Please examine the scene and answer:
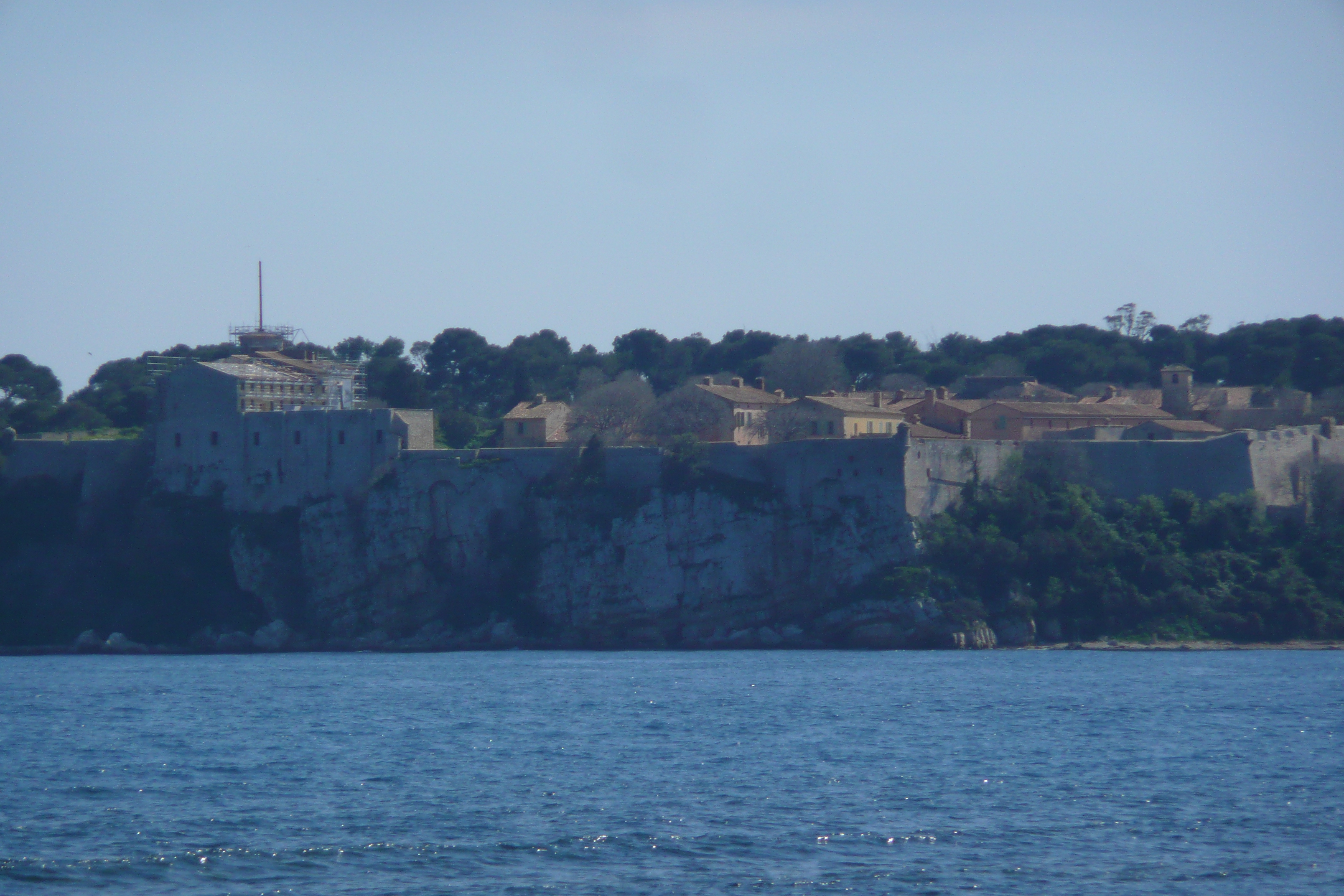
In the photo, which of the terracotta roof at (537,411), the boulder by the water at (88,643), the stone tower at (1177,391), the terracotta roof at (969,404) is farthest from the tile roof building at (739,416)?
the boulder by the water at (88,643)

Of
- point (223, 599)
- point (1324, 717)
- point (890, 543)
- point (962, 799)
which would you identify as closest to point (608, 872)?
point (962, 799)

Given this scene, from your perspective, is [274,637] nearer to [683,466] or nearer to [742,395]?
[683,466]

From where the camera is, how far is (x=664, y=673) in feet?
140

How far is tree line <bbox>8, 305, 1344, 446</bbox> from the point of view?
242ft

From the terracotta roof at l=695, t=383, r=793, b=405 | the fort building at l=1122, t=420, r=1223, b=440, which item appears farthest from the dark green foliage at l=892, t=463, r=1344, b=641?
the terracotta roof at l=695, t=383, r=793, b=405

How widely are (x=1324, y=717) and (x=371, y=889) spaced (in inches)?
824

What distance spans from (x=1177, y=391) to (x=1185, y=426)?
27.8ft

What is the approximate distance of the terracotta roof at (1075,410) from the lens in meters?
59.8

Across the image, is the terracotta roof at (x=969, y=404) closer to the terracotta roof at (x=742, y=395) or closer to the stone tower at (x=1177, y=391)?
the terracotta roof at (x=742, y=395)

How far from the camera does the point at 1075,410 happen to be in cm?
6088

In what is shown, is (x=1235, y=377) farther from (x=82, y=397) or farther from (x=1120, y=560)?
(x=82, y=397)

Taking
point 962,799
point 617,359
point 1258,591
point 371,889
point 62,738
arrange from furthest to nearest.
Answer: point 617,359 → point 1258,591 → point 62,738 → point 962,799 → point 371,889

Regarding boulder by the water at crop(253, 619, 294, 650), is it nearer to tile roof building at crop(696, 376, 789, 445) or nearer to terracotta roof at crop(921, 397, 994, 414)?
tile roof building at crop(696, 376, 789, 445)

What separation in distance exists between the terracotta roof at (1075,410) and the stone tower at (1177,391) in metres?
2.51
